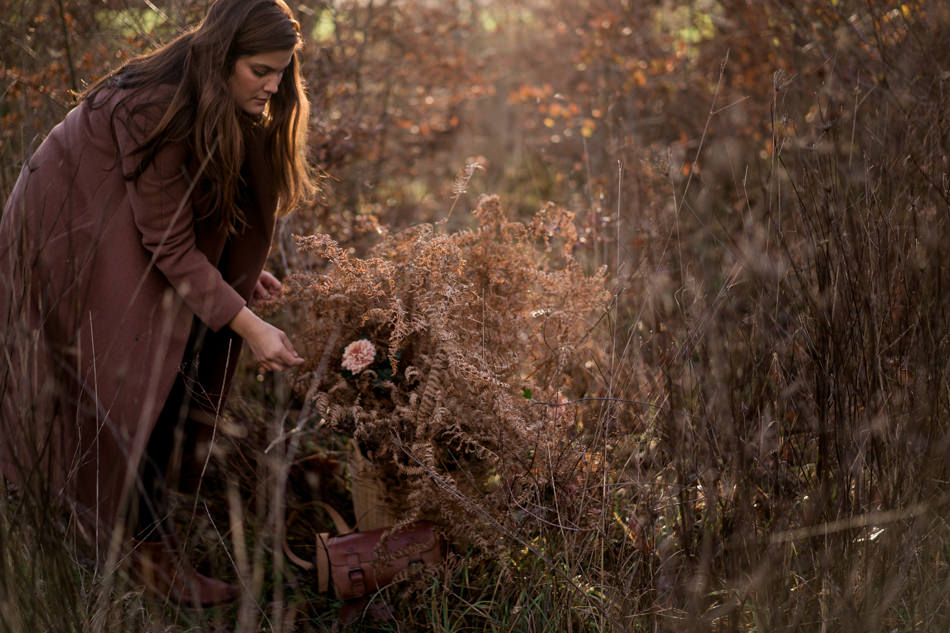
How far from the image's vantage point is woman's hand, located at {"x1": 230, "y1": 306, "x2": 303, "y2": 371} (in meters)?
2.32

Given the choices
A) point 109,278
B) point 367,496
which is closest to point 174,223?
point 109,278

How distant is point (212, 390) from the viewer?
9.19 feet

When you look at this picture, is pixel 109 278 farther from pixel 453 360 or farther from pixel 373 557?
pixel 373 557

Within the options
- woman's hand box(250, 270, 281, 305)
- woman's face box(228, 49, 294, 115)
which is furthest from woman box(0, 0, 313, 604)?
woman's hand box(250, 270, 281, 305)

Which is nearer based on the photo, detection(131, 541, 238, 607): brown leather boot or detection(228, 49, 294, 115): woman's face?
detection(228, 49, 294, 115): woman's face

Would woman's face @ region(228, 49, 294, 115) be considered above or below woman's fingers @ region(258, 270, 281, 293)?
above

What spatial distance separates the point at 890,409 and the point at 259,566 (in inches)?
68.7

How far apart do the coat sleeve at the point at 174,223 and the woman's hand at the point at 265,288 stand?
39 centimetres

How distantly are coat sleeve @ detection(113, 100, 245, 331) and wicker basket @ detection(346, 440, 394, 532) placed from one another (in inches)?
23.3

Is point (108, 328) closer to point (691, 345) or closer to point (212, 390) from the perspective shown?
point (212, 390)

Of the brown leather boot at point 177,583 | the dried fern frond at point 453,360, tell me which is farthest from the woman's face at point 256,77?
the brown leather boot at point 177,583

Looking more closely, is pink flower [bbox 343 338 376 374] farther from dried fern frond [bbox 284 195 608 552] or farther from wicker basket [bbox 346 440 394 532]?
wicker basket [bbox 346 440 394 532]

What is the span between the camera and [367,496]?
2635mm

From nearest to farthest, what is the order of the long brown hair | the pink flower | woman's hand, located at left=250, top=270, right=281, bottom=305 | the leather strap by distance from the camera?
the long brown hair, the pink flower, the leather strap, woman's hand, located at left=250, top=270, right=281, bottom=305
